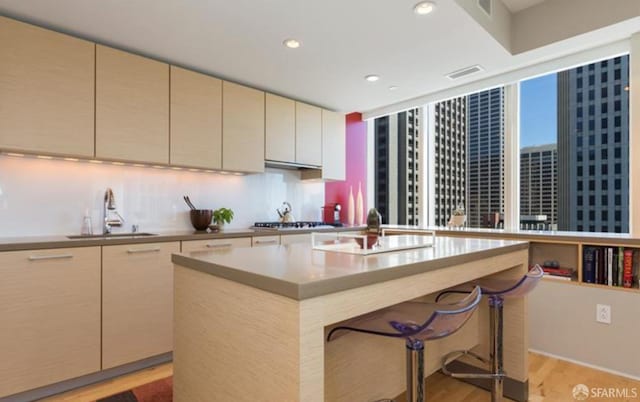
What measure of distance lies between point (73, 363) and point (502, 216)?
145 inches

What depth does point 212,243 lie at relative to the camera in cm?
276

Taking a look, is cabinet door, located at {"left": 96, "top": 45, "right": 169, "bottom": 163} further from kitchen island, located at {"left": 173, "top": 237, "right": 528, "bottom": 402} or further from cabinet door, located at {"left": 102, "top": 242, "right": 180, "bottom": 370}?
kitchen island, located at {"left": 173, "top": 237, "right": 528, "bottom": 402}

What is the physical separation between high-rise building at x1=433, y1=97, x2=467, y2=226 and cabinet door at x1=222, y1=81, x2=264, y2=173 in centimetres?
214

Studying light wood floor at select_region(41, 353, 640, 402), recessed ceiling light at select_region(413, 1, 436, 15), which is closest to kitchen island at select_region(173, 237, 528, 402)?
light wood floor at select_region(41, 353, 640, 402)

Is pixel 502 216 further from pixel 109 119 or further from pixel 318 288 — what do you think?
pixel 109 119

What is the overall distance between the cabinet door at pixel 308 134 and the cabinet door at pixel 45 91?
1892 mm

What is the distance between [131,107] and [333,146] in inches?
85.8

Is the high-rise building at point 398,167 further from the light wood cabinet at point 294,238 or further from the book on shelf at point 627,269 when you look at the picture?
the book on shelf at point 627,269

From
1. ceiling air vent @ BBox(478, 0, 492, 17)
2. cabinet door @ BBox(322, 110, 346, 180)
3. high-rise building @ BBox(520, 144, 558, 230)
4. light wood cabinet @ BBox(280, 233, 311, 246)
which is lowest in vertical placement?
light wood cabinet @ BBox(280, 233, 311, 246)

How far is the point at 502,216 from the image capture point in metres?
3.44

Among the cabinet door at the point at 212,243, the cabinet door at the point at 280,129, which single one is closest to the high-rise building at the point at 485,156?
the cabinet door at the point at 280,129

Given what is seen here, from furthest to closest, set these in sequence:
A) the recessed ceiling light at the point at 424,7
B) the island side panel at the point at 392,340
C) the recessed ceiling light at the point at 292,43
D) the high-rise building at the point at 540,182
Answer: the high-rise building at the point at 540,182
the recessed ceiling light at the point at 292,43
the recessed ceiling light at the point at 424,7
the island side panel at the point at 392,340

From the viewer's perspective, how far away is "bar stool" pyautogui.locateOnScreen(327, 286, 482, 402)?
119cm

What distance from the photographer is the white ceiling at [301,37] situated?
211 centimetres
